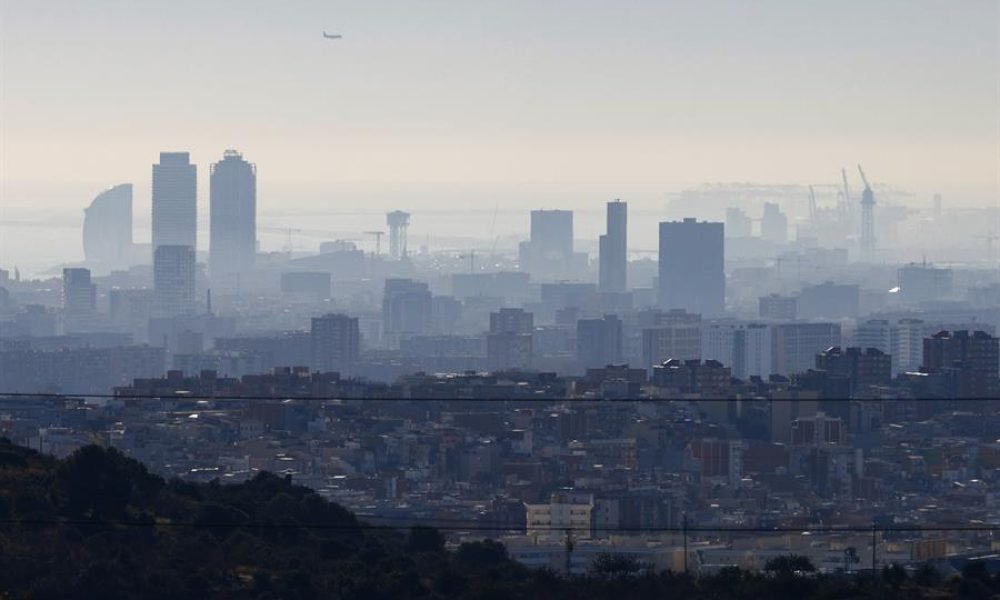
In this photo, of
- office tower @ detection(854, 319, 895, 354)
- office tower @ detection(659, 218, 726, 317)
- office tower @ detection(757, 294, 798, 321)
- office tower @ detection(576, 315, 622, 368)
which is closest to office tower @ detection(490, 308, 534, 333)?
office tower @ detection(576, 315, 622, 368)

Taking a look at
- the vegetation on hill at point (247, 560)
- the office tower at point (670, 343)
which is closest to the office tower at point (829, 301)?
the office tower at point (670, 343)

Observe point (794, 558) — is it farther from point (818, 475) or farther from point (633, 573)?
point (818, 475)

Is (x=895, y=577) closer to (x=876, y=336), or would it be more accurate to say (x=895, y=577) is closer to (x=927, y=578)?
(x=927, y=578)

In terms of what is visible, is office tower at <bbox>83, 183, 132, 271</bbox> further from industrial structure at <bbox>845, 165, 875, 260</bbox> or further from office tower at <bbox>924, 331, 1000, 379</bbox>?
office tower at <bbox>924, 331, 1000, 379</bbox>

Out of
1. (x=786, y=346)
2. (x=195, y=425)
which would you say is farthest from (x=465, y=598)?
(x=786, y=346)

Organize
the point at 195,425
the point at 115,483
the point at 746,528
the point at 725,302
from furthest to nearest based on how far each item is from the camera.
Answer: the point at 725,302
the point at 195,425
the point at 746,528
the point at 115,483

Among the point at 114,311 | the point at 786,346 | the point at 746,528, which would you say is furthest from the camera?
the point at 114,311

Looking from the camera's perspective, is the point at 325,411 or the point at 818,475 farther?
the point at 325,411
